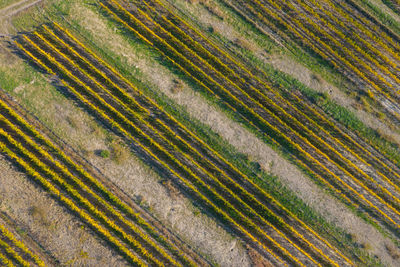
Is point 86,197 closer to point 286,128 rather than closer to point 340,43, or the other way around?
point 286,128

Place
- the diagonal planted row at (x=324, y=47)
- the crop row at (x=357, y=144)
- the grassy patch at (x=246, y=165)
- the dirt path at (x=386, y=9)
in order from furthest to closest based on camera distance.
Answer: the dirt path at (x=386, y=9)
the diagonal planted row at (x=324, y=47)
the crop row at (x=357, y=144)
the grassy patch at (x=246, y=165)

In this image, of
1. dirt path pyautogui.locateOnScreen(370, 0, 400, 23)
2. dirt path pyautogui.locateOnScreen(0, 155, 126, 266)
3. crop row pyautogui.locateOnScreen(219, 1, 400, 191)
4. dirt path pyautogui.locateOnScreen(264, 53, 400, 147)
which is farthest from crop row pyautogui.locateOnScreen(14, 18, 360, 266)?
dirt path pyautogui.locateOnScreen(370, 0, 400, 23)

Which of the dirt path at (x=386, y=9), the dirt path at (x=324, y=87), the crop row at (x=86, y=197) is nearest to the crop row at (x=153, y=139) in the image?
the crop row at (x=86, y=197)

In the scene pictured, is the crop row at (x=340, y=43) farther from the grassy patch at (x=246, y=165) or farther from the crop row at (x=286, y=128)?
the grassy patch at (x=246, y=165)

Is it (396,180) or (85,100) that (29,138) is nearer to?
(85,100)

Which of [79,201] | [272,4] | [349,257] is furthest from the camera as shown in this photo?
[272,4]

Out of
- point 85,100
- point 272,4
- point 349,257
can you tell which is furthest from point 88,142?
point 349,257
